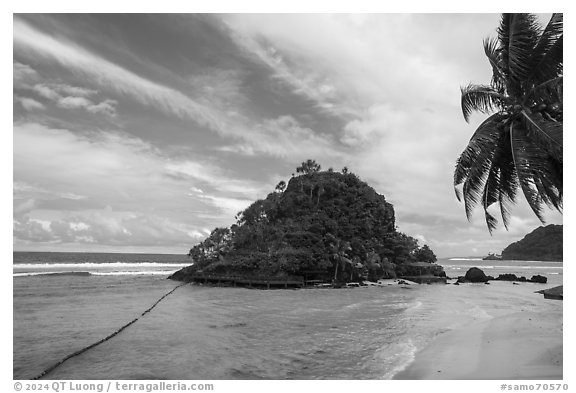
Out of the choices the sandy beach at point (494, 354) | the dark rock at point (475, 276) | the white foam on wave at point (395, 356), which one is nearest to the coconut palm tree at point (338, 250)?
the dark rock at point (475, 276)

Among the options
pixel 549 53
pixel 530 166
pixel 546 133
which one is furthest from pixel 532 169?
pixel 549 53

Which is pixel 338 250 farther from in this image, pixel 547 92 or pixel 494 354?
pixel 547 92

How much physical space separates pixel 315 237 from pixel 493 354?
34.2 metres

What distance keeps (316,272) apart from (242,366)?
107 feet

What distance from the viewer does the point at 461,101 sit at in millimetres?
11375

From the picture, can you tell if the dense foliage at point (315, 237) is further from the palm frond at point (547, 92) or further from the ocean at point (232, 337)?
the palm frond at point (547, 92)

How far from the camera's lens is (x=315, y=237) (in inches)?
1759

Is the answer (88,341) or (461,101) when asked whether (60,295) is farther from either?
(461,101)

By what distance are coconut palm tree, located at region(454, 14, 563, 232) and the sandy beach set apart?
351 cm

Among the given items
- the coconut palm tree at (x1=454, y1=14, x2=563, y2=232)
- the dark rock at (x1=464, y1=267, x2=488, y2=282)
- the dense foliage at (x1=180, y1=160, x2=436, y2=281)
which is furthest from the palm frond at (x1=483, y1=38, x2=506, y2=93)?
the dark rock at (x1=464, y1=267, x2=488, y2=282)

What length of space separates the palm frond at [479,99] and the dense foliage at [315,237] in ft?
103

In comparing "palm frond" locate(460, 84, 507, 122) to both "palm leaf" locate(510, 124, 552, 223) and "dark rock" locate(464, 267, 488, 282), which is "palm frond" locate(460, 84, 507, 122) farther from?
"dark rock" locate(464, 267, 488, 282)

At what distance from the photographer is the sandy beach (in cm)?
874
